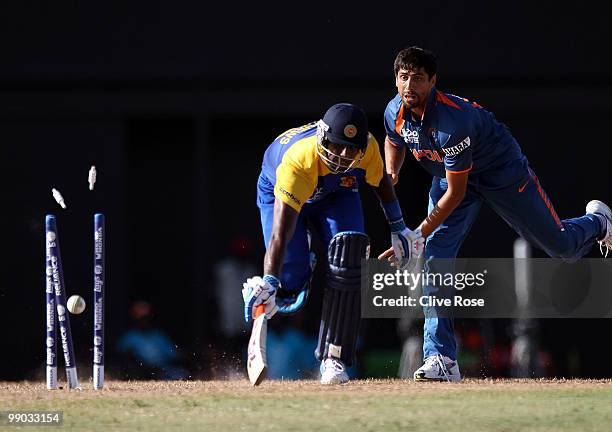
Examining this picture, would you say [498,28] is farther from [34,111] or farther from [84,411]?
[84,411]

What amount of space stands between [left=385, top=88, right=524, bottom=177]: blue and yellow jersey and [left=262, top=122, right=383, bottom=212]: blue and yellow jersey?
238 mm

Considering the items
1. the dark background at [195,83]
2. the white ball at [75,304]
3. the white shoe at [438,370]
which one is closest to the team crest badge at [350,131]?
the white shoe at [438,370]

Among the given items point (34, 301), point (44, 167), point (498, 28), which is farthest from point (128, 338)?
point (498, 28)

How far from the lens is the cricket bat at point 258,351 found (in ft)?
20.0

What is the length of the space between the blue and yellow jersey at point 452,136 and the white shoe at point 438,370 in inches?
36.5

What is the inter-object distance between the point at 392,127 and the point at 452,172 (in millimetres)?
496

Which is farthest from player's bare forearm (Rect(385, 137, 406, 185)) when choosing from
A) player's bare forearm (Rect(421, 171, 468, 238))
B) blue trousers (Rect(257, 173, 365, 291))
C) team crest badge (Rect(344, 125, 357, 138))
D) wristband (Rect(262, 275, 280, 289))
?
wristband (Rect(262, 275, 280, 289))

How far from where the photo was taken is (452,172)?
21.7 feet

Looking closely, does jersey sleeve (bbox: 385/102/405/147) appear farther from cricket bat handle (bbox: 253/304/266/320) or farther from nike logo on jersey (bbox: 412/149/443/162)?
cricket bat handle (bbox: 253/304/266/320)

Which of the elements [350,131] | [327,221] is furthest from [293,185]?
[327,221]

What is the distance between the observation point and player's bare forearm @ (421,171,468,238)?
663cm

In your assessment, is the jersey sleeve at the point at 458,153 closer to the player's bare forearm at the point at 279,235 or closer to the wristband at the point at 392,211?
the wristband at the point at 392,211

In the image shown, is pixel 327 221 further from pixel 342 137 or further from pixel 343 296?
pixel 342 137

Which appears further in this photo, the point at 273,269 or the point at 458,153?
the point at 458,153
